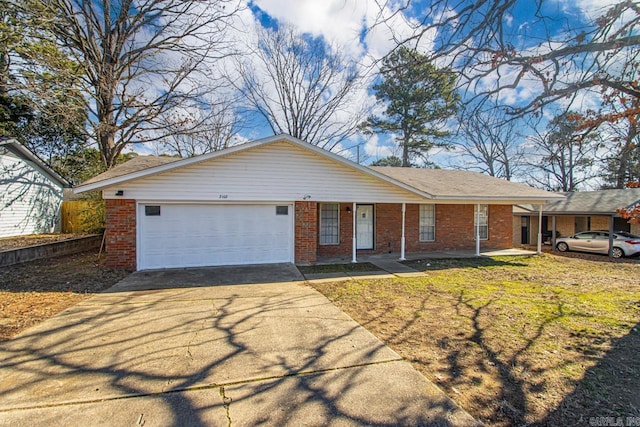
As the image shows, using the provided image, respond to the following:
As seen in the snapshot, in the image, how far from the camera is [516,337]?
436cm

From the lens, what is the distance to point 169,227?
29.6 ft

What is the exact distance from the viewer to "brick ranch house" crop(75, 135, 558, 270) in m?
8.63

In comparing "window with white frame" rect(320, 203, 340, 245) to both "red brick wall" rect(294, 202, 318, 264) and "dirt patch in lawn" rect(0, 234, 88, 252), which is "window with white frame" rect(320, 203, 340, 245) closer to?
"red brick wall" rect(294, 202, 318, 264)

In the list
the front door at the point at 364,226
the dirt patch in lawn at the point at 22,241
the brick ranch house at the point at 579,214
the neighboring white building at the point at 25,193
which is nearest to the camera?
the dirt patch in lawn at the point at 22,241

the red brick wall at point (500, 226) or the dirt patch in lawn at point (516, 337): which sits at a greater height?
the red brick wall at point (500, 226)

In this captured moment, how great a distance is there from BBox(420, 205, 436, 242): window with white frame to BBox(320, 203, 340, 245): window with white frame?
12.4 feet

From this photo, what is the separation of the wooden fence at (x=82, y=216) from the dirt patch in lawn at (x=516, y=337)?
37.8ft

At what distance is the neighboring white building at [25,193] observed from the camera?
1366 cm

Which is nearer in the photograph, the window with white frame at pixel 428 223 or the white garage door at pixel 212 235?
the white garage door at pixel 212 235

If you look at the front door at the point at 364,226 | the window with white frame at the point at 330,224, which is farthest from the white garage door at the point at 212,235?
the front door at the point at 364,226

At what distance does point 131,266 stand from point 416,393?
8.54 metres

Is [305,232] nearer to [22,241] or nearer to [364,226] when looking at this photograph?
[364,226]

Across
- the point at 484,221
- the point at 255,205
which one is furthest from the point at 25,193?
the point at 484,221

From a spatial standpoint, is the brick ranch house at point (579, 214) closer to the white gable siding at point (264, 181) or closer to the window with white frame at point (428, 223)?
the window with white frame at point (428, 223)
